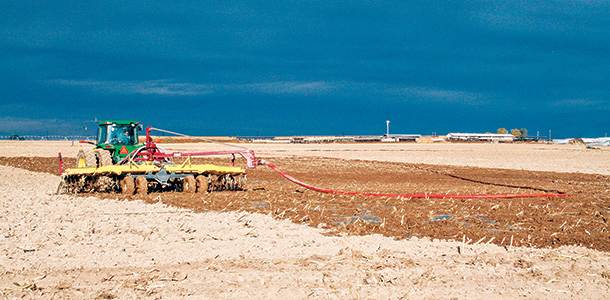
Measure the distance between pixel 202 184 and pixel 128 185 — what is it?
195 cm

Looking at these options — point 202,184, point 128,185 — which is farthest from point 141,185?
point 202,184

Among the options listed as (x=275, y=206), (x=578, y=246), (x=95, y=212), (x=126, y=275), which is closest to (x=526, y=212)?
(x=578, y=246)

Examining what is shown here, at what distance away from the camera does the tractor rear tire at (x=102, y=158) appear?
15695 mm

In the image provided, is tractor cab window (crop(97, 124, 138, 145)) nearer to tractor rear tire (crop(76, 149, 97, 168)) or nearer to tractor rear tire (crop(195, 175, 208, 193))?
tractor rear tire (crop(76, 149, 97, 168))

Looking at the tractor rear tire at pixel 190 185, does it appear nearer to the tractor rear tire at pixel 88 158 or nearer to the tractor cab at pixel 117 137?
the tractor rear tire at pixel 88 158

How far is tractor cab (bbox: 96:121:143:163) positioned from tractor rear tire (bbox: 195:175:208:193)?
14.5ft

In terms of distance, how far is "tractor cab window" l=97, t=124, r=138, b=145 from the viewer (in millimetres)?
17172

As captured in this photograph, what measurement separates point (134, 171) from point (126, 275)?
791cm

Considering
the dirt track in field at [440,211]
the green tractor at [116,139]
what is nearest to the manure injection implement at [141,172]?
the green tractor at [116,139]

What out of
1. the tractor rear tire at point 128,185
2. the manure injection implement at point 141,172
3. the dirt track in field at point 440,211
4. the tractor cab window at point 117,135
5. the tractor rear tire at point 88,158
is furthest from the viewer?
the tractor cab window at point 117,135

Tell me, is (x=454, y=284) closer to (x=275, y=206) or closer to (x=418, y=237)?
(x=418, y=237)

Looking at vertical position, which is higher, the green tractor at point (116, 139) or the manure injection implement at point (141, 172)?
the green tractor at point (116, 139)

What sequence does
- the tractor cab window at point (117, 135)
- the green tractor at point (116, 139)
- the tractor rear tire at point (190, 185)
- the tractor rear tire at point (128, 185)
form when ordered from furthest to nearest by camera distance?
the tractor cab window at point (117, 135), the green tractor at point (116, 139), the tractor rear tire at point (190, 185), the tractor rear tire at point (128, 185)

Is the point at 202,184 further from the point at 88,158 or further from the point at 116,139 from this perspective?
the point at 116,139
